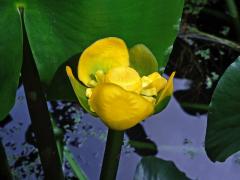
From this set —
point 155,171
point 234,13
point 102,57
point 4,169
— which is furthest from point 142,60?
point 234,13

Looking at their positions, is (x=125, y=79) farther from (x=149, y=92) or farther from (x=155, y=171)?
(x=155, y=171)

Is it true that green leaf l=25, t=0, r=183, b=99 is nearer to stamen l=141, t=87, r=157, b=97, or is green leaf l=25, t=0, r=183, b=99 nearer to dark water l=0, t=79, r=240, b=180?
stamen l=141, t=87, r=157, b=97

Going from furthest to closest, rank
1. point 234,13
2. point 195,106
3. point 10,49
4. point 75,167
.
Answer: point 234,13
point 195,106
point 75,167
point 10,49

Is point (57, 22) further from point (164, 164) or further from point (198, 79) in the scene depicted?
point (198, 79)

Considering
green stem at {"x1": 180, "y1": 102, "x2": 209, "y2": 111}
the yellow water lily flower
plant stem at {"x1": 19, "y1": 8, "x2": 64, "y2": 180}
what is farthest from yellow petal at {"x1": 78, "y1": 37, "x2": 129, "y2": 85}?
green stem at {"x1": 180, "y1": 102, "x2": 209, "y2": 111}

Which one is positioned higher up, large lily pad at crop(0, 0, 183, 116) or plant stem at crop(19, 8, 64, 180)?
large lily pad at crop(0, 0, 183, 116)

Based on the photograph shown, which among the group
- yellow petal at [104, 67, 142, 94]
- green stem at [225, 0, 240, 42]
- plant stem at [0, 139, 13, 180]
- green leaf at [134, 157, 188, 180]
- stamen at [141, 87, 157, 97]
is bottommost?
plant stem at [0, 139, 13, 180]

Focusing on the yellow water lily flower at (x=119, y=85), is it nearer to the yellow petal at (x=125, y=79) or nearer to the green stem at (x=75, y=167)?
the yellow petal at (x=125, y=79)
